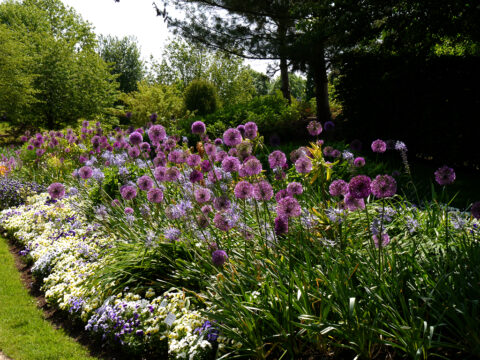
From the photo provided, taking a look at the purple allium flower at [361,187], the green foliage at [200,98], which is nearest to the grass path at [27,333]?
the purple allium flower at [361,187]

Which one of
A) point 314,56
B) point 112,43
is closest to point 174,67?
point 112,43

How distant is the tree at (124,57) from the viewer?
1673 inches

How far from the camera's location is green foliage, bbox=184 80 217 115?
706 inches

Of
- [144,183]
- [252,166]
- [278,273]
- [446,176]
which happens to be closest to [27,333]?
[144,183]

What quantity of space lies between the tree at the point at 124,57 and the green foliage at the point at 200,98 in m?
26.4

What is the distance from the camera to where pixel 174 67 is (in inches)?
1259

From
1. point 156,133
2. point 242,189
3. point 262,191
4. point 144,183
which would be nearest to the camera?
point 262,191

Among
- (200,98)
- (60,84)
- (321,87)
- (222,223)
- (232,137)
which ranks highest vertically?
(60,84)

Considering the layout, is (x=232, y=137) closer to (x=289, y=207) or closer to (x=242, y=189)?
(x=242, y=189)

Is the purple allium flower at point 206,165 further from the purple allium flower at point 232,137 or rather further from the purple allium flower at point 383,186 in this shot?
the purple allium flower at point 383,186

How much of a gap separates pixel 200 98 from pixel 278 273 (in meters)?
16.1

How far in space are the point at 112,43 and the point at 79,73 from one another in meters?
20.9

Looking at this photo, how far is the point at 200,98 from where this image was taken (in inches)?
704

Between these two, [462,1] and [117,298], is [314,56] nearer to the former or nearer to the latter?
[462,1]
